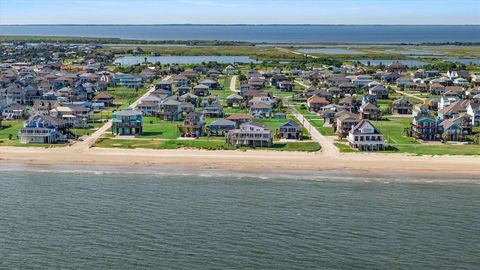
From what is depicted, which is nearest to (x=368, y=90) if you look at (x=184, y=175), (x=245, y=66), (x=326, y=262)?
(x=245, y=66)

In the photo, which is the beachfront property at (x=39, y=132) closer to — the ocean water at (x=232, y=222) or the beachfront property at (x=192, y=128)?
the beachfront property at (x=192, y=128)

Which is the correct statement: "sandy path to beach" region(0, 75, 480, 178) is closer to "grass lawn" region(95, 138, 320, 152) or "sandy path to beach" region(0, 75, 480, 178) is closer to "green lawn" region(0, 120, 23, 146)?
"grass lawn" region(95, 138, 320, 152)

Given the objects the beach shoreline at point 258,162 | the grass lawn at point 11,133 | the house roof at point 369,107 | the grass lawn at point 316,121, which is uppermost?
the house roof at point 369,107

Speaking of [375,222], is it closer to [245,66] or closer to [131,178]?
[131,178]

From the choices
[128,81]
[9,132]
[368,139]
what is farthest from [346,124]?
[128,81]

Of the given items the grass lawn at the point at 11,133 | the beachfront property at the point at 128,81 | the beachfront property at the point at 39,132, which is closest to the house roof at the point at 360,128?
the grass lawn at the point at 11,133
